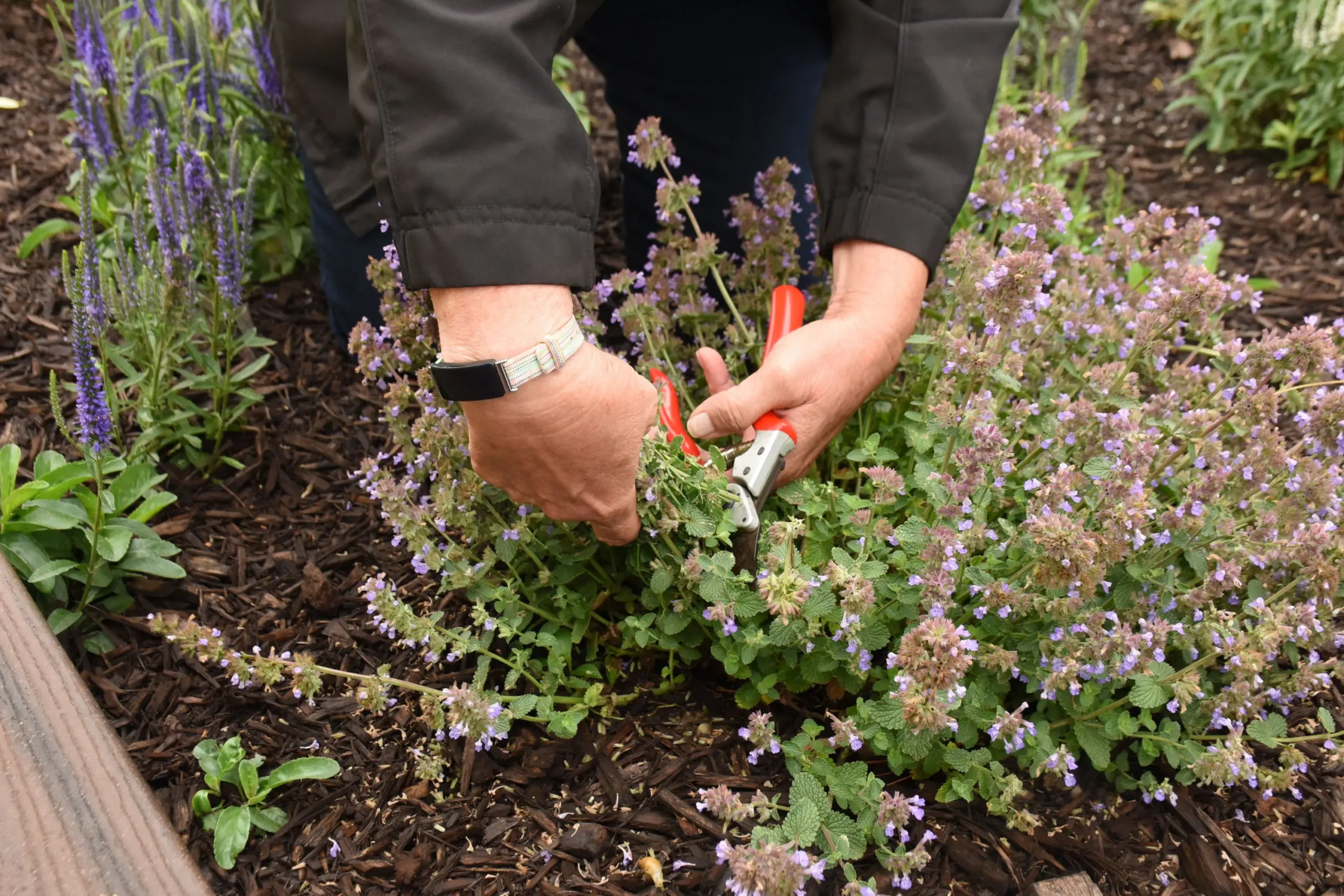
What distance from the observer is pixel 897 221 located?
2.17m

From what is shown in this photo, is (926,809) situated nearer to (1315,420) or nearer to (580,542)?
(580,542)

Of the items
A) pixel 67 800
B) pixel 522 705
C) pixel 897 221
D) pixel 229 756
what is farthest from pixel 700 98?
pixel 67 800

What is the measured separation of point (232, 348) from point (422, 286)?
1.02 metres

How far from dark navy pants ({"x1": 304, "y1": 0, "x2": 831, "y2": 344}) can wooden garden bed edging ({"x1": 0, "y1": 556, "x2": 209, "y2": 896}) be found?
1.35 metres

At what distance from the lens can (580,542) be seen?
2139mm

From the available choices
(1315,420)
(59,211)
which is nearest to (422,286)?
(1315,420)

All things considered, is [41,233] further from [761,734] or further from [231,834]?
[761,734]

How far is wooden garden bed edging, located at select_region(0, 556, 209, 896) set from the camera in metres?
1.28

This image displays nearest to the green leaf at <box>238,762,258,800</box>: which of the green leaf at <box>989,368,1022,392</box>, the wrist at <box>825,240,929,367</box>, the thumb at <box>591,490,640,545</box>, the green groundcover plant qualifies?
the green groundcover plant

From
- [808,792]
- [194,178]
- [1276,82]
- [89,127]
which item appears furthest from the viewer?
[1276,82]

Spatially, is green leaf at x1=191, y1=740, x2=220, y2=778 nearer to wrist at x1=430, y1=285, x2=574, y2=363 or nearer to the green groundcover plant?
the green groundcover plant

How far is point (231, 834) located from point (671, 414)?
112 centimetres

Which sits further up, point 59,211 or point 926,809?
point 59,211

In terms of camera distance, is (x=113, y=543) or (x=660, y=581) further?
(x=113, y=543)
